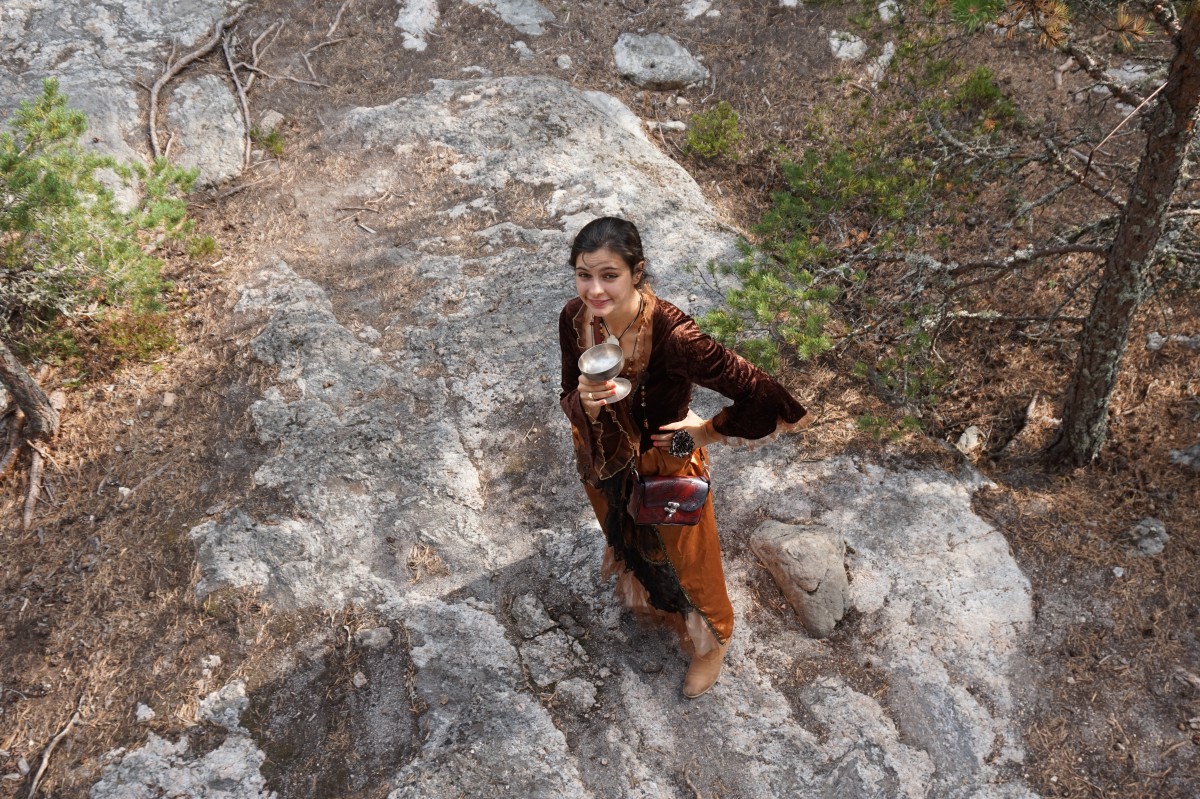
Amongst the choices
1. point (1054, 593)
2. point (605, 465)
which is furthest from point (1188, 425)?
point (605, 465)

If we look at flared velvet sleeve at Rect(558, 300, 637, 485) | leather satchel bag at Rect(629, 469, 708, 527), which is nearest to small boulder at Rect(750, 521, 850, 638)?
leather satchel bag at Rect(629, 469, 708, 527)

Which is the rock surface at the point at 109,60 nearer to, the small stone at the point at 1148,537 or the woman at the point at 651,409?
the woman at the point at 651,409

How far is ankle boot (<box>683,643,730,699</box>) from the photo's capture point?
3.50 metres

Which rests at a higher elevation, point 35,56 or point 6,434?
point 35,56

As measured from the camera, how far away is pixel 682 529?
302 centimetres

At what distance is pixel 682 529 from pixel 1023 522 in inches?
99.5

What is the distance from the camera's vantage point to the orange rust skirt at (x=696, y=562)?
2920 mm

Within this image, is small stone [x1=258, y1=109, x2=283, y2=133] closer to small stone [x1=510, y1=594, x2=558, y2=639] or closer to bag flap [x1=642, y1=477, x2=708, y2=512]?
small stone [x1=510, y1=594, x2=558, y2=639]

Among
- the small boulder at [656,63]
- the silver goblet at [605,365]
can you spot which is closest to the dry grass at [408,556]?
the small boulder at [656,63]

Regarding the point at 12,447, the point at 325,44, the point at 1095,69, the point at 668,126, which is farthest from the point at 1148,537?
the point at 325,44

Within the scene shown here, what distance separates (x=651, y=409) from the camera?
2.84 m

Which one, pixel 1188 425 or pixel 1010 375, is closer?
pixel 1188 425

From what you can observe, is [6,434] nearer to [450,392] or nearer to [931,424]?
[450,392]

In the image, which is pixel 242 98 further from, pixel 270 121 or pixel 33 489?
pixel 33 489
